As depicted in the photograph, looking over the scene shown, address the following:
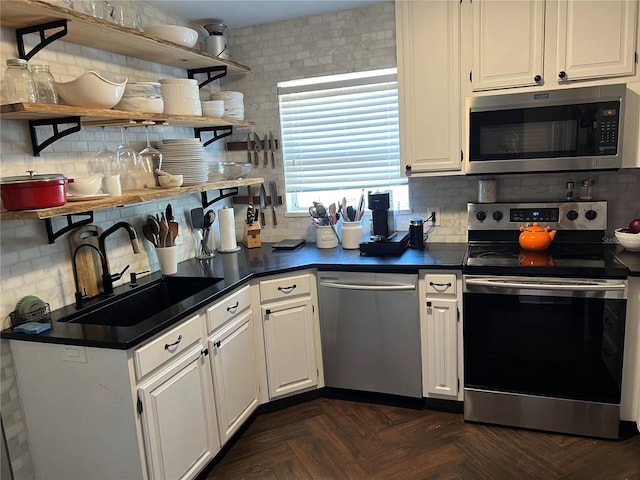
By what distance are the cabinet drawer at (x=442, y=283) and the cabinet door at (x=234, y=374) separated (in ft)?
3.41

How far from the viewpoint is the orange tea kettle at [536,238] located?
9.16ft

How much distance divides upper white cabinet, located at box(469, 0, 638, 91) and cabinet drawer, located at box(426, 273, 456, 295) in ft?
3.56

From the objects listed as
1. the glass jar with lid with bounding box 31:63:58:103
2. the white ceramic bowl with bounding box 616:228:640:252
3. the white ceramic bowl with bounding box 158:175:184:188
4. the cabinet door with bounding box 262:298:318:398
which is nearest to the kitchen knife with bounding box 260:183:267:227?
the cabinet door with bounding box 262:298:318:398

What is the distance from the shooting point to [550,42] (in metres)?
2.62

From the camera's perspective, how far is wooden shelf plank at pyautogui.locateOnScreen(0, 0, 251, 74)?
1906 mm

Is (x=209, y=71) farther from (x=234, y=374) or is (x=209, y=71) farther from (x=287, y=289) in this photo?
(x=234, y=374)

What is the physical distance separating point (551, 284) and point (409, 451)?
1133mm

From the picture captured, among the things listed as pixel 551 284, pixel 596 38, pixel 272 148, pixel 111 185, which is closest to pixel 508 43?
pixel 596 38

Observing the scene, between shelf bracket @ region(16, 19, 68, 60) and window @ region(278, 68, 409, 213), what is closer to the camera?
shelf bracket @ region(16, 19, 68, 60)

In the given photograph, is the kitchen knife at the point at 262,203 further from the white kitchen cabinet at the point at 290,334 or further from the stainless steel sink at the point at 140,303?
the stainless steel sink at the point at 140,303

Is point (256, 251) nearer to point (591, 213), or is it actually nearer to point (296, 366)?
point (296, 366)

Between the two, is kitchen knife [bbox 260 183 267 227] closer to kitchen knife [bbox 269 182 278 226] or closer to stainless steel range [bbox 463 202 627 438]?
kitchen knife [bbox 269 182 278 226]

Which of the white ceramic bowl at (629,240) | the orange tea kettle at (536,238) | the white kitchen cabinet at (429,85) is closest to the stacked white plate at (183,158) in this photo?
the white kitchen cabinet at (429,85)

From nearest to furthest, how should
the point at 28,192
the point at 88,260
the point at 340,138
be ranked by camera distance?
1. the point at 28,192
2. the point at 88,260
3. the point at 340,138
